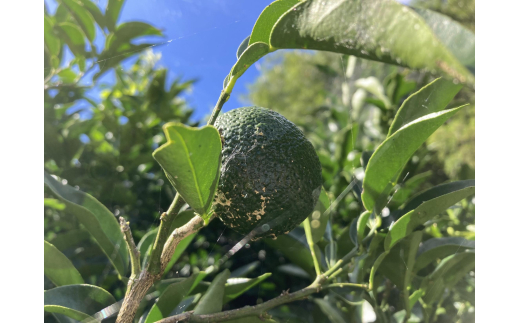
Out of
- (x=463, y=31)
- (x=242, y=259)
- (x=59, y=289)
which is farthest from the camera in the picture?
(x=242, y=259)

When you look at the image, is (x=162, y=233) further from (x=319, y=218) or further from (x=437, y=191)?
(x=437, y=191)

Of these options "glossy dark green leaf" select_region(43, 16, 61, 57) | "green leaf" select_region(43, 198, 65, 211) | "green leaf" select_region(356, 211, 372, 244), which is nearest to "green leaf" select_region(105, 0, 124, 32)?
"glossy dark green leaf" select_region(43, 16, 61, 57)

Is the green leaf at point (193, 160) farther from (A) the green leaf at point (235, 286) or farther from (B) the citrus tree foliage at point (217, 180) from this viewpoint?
(A) the green leaf at point (235, 286)

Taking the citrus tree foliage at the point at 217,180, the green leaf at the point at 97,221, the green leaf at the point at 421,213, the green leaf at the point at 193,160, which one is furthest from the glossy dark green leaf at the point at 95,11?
the green leaf at the point at 421,213

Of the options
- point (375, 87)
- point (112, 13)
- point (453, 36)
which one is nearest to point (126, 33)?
point (112, 13)

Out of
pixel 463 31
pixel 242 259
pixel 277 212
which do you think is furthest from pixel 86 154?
pixel 463 31

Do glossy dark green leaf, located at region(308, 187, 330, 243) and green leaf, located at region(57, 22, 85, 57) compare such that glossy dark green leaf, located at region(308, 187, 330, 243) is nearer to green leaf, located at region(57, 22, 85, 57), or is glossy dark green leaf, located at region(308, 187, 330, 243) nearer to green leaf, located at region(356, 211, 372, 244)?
green leaf, located at region(356, 211, 372, 244)
